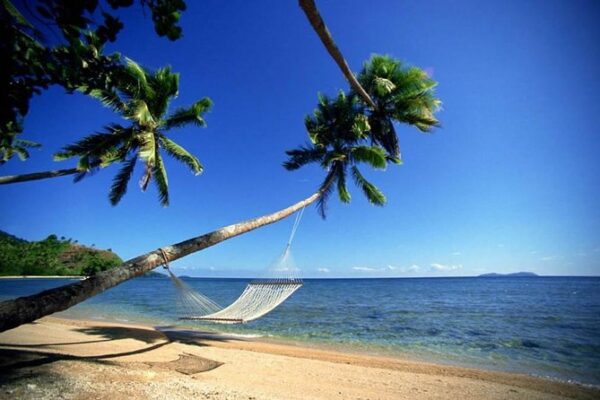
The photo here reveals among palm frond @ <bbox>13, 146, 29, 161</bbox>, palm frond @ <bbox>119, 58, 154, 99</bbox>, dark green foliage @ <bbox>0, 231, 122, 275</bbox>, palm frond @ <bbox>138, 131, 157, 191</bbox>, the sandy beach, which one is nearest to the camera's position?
the sandy beach

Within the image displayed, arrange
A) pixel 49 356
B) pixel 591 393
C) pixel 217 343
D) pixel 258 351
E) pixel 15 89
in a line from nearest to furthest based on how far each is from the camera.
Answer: pixel 15 89, pixel 49 356, pixel 591 393, pixel 258 351, pixel 217 343

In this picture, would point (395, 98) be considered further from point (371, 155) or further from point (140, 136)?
point (140, 136)

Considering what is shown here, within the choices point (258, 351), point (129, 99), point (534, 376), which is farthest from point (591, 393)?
point (129, 99)

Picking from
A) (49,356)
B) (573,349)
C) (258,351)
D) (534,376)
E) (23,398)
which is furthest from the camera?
(573,349)

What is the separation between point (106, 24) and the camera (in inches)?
64.4

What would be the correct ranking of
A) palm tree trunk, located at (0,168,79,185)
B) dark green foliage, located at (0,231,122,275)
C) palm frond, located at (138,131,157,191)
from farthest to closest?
dark green foliage, located at (0,231,122,275), palm frond, located at (138,131,157,191), palm tree trunk, located at (0,168,79,185)

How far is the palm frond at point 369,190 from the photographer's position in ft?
24.4

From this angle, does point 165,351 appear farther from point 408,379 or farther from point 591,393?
point 591,393

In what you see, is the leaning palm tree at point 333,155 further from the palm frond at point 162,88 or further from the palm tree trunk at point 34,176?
the palm tree trunk at point 34,176

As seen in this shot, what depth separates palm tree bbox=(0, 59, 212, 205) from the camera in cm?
644

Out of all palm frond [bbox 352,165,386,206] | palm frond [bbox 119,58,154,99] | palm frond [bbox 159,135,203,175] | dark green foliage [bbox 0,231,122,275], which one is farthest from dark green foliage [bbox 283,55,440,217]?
dark green foliage [bbox 0,231,122,275]

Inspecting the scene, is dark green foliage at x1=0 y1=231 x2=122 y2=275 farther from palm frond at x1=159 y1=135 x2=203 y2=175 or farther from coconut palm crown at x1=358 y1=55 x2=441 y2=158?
coconut palm crown at x1=358 y1=55 x2=441 y2=158

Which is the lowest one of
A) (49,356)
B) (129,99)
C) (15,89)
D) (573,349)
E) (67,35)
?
(573,349)

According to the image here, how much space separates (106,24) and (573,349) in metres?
10.1
